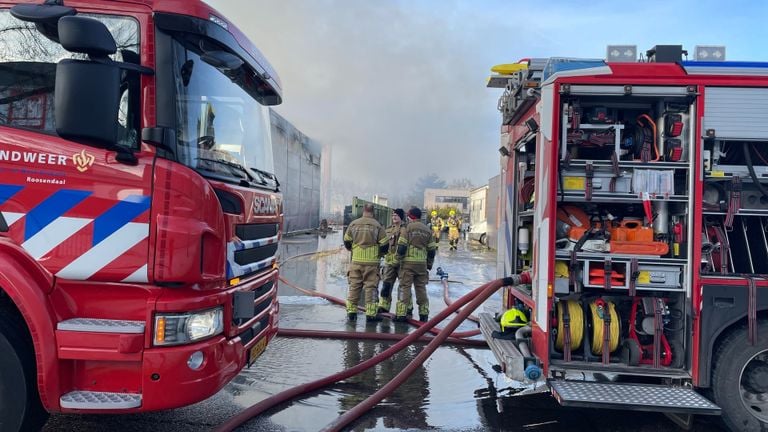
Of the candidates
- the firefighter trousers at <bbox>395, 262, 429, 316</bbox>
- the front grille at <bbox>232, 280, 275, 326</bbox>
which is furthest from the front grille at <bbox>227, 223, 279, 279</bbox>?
the firefighter trousers at <bbox>395, 262, 429, 316</bbox>

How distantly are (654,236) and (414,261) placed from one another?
3706 mm

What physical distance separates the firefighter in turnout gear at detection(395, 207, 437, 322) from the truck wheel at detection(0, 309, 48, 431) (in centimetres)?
472

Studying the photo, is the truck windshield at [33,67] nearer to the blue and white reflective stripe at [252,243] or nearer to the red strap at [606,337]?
the blue and white reflective stripe at [252,243]

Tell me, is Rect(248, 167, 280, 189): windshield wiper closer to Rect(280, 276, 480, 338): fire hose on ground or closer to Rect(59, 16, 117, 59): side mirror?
Rect(59, 16, 117, 59): side mirror

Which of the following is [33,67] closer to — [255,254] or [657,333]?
[255,254]

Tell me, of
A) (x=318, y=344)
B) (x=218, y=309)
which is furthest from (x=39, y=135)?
(x=318, y=344)

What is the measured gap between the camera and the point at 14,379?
102 inches

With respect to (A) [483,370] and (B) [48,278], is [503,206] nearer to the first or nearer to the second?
(A) [483,370]

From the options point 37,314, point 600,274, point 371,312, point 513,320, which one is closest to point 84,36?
point 37,314

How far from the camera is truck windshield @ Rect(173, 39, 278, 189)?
273 centimetres

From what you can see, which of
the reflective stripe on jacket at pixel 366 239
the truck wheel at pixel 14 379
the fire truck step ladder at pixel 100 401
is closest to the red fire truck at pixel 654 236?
the fire truck step ladder at pixel 100 401

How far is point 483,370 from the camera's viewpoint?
4961 millimetres

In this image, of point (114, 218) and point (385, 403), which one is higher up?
point (114, 218)

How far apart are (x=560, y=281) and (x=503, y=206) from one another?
1.79 metres
